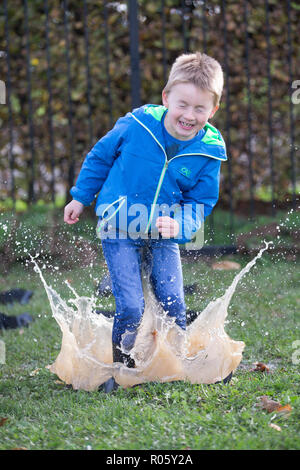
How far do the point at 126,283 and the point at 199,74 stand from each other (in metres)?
0.99

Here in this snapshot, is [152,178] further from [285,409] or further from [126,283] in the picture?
[285,409]

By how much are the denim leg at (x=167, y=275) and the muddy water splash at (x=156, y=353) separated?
59 millimetres

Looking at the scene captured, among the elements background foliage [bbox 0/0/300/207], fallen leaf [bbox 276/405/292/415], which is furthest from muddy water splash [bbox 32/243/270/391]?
background foliage [bbox 0/0/300/207]

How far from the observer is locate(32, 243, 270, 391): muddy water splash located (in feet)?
10.00

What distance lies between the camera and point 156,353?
3.05m

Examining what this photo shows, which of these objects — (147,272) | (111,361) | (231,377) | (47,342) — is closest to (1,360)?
(47,342)

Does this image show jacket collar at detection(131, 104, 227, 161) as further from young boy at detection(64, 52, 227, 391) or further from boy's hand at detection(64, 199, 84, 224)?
boy's hand at detection(64, 199, 84, 224)

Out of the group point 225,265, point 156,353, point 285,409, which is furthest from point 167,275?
point 225,265

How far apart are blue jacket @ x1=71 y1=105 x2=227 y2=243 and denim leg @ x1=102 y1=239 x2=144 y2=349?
0.30ft

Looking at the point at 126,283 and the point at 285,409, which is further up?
the point at 126,283

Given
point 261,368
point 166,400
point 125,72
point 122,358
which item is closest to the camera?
point 166,400

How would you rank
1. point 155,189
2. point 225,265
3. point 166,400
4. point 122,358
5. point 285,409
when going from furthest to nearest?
point 225,265
point 122,358
point 155,189
point 166,400
point 285,409

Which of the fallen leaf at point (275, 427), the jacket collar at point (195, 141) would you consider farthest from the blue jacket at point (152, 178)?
the fallen leaf at point (275, 427)

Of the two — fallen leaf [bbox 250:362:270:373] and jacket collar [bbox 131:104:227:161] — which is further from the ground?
jacket collar [bbox 131:104:227:161]
